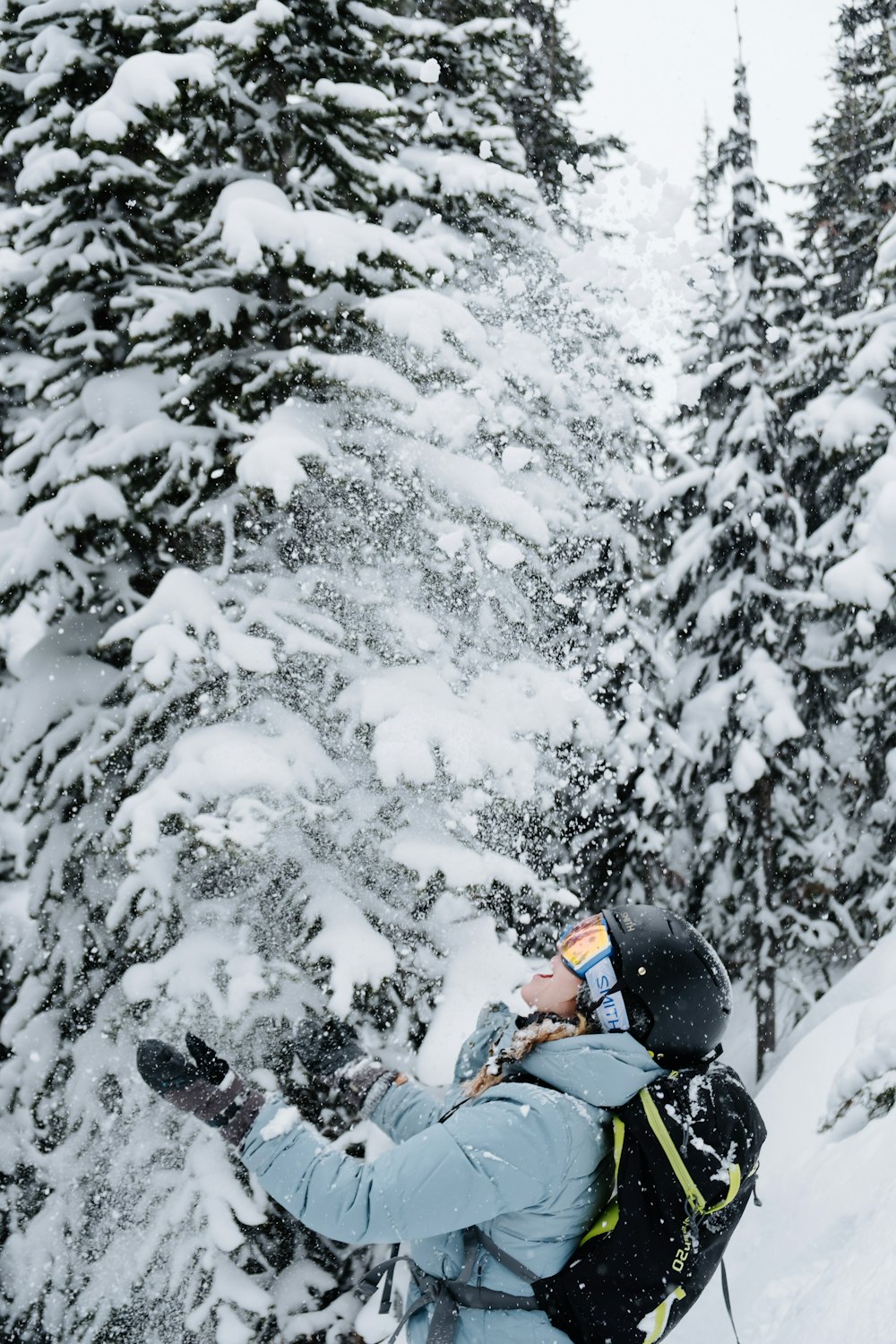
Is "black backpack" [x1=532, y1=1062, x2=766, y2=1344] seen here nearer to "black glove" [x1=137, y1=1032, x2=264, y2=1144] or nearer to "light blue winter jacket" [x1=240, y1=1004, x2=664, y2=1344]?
"light blue winter jacket" [x1=240, y1=1004, x2=664, y2=1344]

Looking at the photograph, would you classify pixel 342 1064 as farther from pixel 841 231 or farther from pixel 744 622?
pixel 841 231

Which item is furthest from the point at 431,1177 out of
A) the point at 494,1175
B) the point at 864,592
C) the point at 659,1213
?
the point at 864,592

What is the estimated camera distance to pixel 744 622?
14.8 meters

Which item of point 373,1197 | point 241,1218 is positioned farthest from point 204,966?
point 373,1197

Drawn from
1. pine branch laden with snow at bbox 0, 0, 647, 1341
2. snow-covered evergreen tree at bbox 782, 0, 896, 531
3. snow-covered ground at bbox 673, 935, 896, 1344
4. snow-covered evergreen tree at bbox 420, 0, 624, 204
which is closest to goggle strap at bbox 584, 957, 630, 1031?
snow-covered ground at bbox 673, 935, 896, 1344

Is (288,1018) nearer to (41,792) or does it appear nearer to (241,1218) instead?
(241,1218)

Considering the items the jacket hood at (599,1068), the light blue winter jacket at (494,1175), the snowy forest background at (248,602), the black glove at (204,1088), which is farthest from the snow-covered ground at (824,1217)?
the black glove at (204,1088)

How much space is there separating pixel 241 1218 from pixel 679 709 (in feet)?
39.2

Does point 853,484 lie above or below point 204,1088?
below

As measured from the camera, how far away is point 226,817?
18.0 ft

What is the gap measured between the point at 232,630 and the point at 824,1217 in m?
4.97

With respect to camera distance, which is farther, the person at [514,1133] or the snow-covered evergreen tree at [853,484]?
the snow-covered evergreen tree at [853,484]

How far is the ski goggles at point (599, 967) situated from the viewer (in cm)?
266

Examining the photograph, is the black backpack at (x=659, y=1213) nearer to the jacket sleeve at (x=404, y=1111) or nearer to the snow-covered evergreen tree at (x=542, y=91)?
the jacket sleeve at (x=404, y=1111)
